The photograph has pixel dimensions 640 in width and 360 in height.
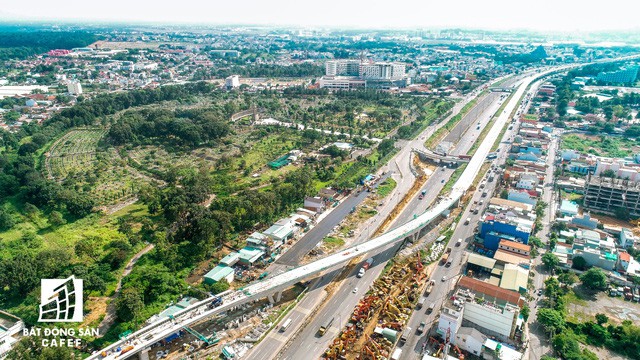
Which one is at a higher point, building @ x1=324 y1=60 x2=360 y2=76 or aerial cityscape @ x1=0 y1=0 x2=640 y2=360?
building @ x1=324 y1=60 x2=360 y2=76

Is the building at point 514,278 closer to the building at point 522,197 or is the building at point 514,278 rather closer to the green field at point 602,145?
the building at point 522,197

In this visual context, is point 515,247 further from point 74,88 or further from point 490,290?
point 74,88

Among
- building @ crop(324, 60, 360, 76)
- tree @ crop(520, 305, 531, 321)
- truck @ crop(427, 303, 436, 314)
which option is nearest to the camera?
tree @ crop(520, 305, 531, 321)

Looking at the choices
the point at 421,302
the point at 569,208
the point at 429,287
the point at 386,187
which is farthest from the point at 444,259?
the point at 569,208

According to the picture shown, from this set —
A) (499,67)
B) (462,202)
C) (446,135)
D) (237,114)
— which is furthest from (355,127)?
(499,67)

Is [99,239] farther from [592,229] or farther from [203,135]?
[592,229]

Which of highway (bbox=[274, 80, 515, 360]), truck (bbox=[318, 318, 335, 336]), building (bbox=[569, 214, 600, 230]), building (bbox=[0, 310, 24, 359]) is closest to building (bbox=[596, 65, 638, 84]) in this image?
highway (bbox=[274, 80, 515, 360])

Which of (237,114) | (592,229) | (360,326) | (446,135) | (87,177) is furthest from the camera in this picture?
(237,114)

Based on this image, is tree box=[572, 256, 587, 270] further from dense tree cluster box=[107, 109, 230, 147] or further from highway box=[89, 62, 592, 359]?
dense tree cluster box=[107, 109, 230, 147]
